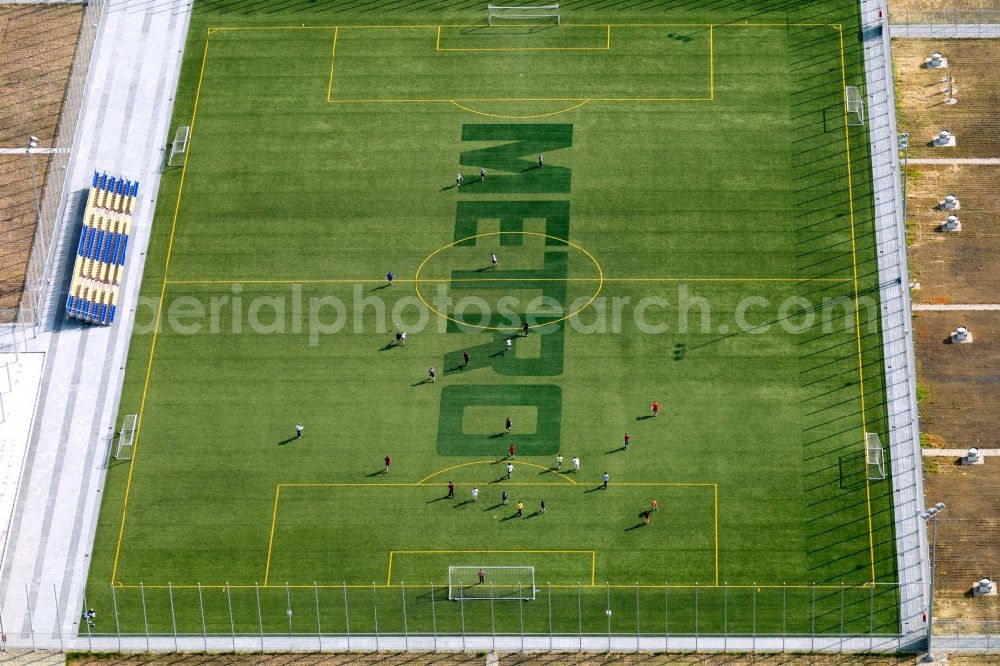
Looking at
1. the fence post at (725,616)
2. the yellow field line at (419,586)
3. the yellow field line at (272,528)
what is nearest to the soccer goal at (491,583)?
the yellow field line at (419,586)

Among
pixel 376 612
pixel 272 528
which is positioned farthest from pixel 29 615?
pixel 376 612

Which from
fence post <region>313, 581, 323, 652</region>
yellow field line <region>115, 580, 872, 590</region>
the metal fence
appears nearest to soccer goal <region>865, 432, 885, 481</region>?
yellow field line <region>115, 580, 872, 590</region>

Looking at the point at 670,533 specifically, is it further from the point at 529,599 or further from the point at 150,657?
the point at 150,657

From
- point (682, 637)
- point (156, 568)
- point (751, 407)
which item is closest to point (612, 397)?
point (751, 407)

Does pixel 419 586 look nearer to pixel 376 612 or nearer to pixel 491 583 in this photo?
pixel 376 612

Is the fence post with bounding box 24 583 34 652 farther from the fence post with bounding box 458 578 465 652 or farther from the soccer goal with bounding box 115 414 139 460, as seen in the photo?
the fence post with bounding box 458 578 465 652
